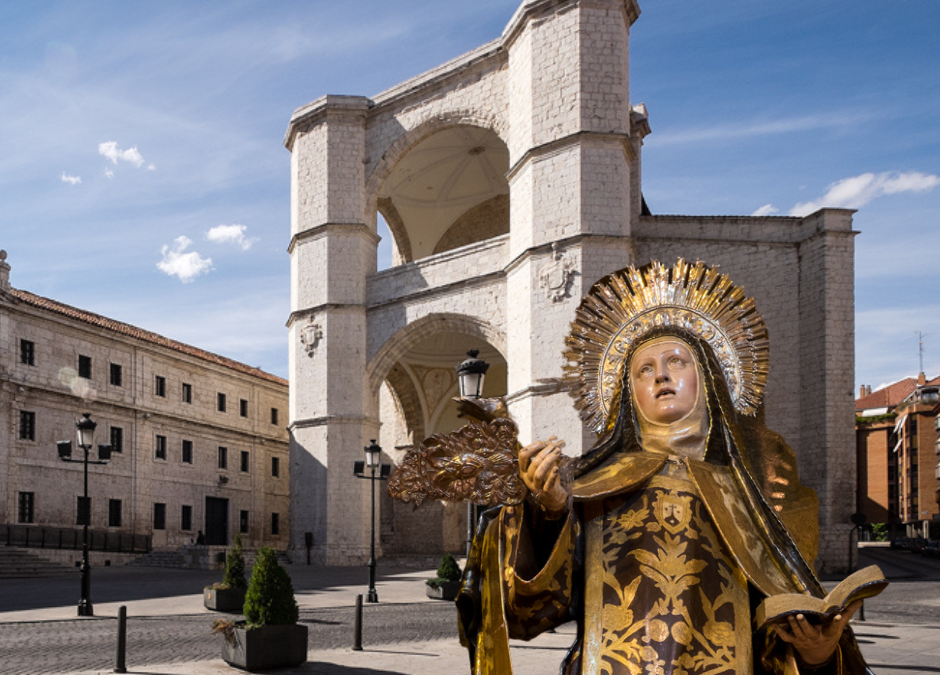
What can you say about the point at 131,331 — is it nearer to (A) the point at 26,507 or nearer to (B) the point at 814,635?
(A) the point at 26,507

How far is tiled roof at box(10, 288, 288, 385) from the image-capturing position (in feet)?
105

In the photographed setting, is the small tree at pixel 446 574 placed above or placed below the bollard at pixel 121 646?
below

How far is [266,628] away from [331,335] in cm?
1882

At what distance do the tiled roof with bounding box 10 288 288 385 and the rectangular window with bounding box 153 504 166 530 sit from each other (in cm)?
644

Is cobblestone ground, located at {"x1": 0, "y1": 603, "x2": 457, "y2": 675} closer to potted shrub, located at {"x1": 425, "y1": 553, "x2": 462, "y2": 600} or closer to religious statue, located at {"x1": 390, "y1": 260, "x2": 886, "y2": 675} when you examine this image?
potted shrub, located at {"x1": 425, "y1": 553, "x2": 462, "y2": 600}

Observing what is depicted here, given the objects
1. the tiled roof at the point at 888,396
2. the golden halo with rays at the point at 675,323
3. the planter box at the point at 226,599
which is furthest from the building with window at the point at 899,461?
the golden halo with rays at the point at 675,323

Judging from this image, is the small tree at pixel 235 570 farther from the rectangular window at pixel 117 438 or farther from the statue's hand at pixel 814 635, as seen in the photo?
the rectangular window at pixel 117 438

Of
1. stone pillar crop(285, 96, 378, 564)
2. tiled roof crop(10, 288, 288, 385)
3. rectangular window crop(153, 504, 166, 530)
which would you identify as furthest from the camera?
rectangular window crop(153, 504, 166, 530)

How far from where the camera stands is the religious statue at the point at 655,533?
120 inches

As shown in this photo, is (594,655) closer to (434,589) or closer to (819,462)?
(434,589)

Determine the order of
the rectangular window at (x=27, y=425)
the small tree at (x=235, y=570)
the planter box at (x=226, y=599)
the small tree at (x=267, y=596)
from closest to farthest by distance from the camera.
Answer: the small tree at (x=267, y=596)
the small tree at (x=235, y=570)
the planter box at (x=226, y=599)
the rectangular window at (x=27, y=425)

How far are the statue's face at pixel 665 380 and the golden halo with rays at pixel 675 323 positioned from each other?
0.14 metres

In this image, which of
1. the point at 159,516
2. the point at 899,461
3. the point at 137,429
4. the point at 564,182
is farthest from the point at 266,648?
the point at 899,461

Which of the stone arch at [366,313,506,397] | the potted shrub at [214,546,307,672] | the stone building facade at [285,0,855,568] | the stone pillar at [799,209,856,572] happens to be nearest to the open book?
the potted shrub at [214,546,307,672]
